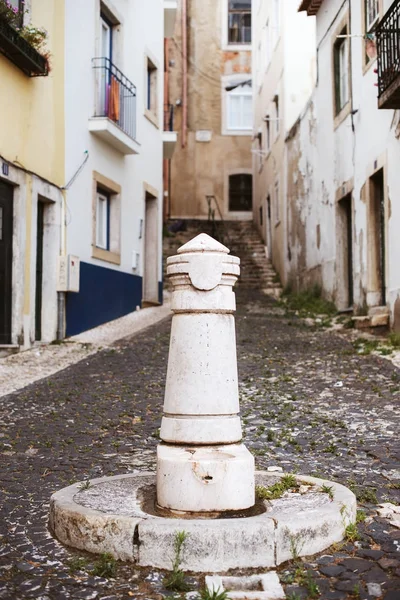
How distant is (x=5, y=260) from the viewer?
10586 mm

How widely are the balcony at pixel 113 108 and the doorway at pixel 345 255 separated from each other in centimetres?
437

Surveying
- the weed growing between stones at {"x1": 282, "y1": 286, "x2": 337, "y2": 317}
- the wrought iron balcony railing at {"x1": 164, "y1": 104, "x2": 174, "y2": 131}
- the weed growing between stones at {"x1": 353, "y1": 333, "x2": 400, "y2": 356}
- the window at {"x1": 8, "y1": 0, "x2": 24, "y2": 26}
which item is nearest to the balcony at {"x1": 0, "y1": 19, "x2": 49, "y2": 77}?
the window at {"x1": 8, "y1": 0, "x2": 24, "y2": 26}

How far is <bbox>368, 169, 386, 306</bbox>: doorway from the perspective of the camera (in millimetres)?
12664

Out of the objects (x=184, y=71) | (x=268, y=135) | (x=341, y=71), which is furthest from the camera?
(x=184, y=71)

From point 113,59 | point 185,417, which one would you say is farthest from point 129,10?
point 185,417

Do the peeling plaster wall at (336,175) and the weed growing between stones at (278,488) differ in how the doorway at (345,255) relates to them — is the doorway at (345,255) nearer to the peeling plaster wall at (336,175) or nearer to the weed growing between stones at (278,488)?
the peeling plaster wall at (336,175)

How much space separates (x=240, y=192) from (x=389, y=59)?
1912cm

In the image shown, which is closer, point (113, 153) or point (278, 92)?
point (113, 153)

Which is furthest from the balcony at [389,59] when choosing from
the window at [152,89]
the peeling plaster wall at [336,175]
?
the window at [152,89]

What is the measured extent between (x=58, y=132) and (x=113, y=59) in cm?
339

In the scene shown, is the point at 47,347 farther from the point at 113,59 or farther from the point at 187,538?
the point at 187,538

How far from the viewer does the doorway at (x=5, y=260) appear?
1053 centimetres

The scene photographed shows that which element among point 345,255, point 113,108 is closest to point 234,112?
point 345,255

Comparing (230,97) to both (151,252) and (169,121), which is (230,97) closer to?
(169,121)
